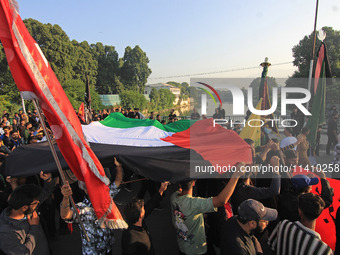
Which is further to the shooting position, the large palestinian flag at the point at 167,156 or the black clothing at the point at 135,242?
the large palestinian flag at the point at 167,156

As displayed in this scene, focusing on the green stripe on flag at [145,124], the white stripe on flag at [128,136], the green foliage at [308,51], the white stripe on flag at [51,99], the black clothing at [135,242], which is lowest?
the black clothing at [135,242]

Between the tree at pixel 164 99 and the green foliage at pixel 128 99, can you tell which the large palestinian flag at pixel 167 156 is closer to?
the green foliage at pixel 128 99

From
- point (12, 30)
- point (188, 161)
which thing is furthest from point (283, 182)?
point (12, 30)

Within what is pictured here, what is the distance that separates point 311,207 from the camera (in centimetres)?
184

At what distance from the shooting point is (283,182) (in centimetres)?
303

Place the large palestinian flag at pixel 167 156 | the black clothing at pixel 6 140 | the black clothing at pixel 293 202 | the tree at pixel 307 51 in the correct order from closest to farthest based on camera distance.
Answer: the black clothing at pixel 293 202 < the large palestinian flag at pixel 167 156 < the black clothing at pixel 6 140 < the tree at pixel 307 51

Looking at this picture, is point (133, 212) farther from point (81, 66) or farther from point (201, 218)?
point (81, 66)

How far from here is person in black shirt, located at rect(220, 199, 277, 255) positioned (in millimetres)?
1784

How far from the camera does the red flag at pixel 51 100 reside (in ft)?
5.75

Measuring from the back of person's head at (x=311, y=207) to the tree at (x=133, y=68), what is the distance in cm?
4454

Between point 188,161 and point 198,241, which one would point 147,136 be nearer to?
point 188,161

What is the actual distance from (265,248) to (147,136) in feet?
8.30

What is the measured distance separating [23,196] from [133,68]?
149 feet

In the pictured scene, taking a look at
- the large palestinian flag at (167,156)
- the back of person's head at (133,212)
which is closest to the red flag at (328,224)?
the large palestinian flag at (167,156)
